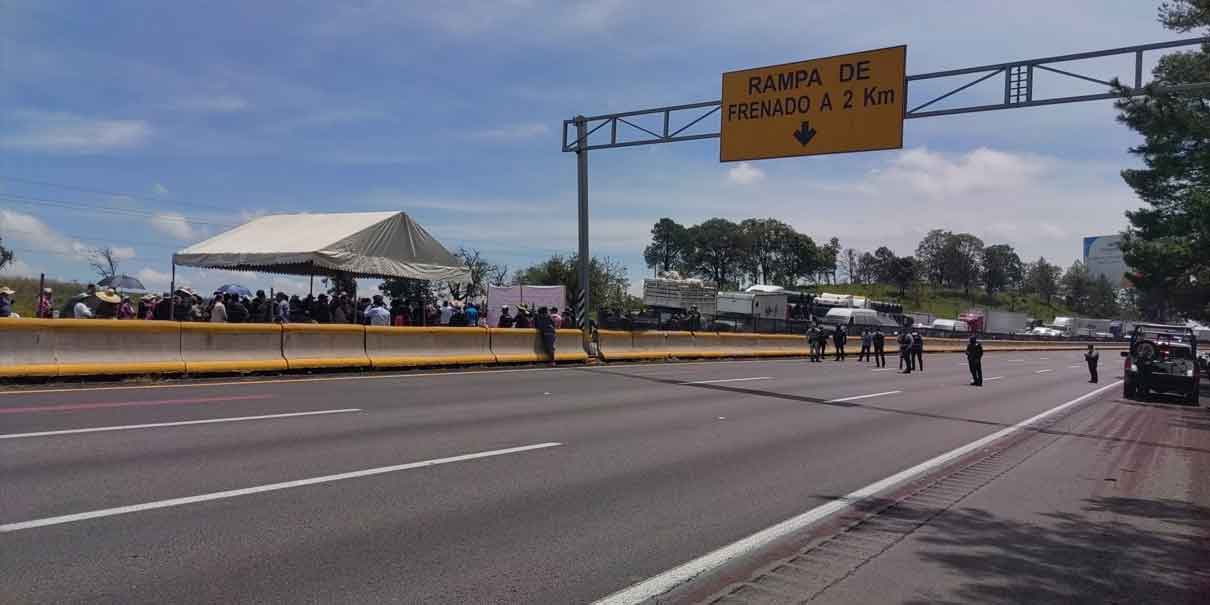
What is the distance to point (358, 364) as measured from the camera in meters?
18.1

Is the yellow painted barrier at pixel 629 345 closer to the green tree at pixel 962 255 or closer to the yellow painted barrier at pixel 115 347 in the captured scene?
the yellow painted barrier at pixel 115 347

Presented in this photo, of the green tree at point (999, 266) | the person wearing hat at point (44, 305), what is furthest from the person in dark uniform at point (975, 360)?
the green tree at point (999, 266)

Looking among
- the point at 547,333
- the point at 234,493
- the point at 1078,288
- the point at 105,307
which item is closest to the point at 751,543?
the point at 234,493

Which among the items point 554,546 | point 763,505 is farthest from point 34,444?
point 763,505

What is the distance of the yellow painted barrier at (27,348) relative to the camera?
13.0 meters

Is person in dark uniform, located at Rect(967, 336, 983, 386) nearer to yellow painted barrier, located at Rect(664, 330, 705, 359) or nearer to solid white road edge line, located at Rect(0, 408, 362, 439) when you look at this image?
yellow painted barrier, located at Rect(664, 330, 705, 359)

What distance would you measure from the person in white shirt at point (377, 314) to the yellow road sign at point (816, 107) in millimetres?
8415

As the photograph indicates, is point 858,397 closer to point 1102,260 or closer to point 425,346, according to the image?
point 425,346

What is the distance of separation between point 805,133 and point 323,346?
10770mm

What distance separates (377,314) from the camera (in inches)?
803

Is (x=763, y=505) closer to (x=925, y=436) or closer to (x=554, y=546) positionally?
(x=554, y=546)

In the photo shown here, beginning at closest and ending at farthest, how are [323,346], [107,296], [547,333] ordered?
1. [323,346]
2. [107,296]
3. [547,333]

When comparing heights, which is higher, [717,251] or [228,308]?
[717,251]

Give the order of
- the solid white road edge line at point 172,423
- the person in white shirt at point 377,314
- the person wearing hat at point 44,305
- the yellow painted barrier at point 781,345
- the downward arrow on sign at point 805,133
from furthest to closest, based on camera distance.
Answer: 1. the yellow painted barrier at point 781,345
2. the person in white shirt at point 377,314
3. the downward arrow on sign at point 805,133
4. the person wearing hat at point 44,305
5. the solid white road edge line at point 172,423
